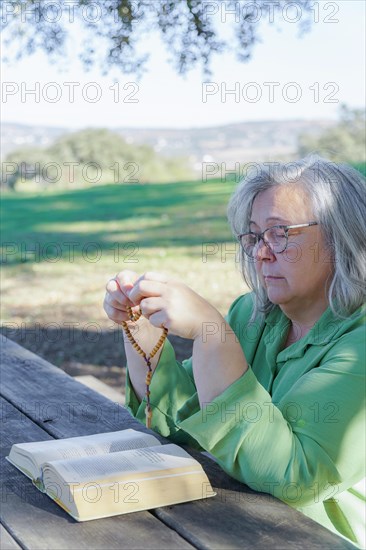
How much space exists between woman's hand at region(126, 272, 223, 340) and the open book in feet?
0.90

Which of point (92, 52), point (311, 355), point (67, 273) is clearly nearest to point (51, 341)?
point (67, 273)

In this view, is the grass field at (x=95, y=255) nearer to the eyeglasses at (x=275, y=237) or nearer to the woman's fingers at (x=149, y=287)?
the eyeglasses at (x=275, y=237)

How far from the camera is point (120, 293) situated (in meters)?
1.88

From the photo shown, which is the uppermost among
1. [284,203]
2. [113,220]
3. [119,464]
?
[113,220]

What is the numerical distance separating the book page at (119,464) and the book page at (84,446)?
62mm

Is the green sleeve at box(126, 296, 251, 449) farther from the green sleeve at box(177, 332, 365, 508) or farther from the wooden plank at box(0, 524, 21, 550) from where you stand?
the wooden plank at box(0, 524, 21, 550)

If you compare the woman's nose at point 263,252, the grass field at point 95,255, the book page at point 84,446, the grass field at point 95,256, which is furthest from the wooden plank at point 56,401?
the grass field at point 95,255

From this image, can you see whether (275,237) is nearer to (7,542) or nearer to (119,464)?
(119,464)

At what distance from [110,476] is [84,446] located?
0.25m

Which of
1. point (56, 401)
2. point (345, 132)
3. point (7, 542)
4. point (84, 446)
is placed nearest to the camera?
point (7, 542)

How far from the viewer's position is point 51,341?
6.36m

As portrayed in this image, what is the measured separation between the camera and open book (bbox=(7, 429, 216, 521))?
152 cm

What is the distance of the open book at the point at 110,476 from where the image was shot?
1522 mm

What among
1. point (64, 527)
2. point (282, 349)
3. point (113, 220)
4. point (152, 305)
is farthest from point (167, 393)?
point (113, 220)
